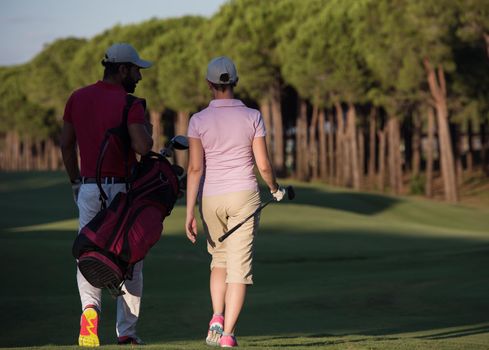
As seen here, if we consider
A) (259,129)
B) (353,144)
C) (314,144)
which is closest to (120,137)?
(259,129)

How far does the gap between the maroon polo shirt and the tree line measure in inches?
1684

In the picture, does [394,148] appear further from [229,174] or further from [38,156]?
[38,156]

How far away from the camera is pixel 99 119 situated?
9.95m

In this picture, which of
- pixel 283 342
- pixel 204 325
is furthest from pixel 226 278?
pixel 204 325

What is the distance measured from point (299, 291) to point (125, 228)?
849 centimetres

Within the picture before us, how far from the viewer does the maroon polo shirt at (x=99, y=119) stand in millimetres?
9891

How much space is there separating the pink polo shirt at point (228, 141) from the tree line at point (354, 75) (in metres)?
42.6

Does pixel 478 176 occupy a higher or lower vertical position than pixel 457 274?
lower

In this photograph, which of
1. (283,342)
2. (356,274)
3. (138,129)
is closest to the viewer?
(138,129)

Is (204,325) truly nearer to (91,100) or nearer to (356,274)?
(91,100)

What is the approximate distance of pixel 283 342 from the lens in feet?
35.6

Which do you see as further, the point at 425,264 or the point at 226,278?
the point at 425,264

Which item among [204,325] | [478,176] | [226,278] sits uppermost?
[226,278]

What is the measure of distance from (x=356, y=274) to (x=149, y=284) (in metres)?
3.66
